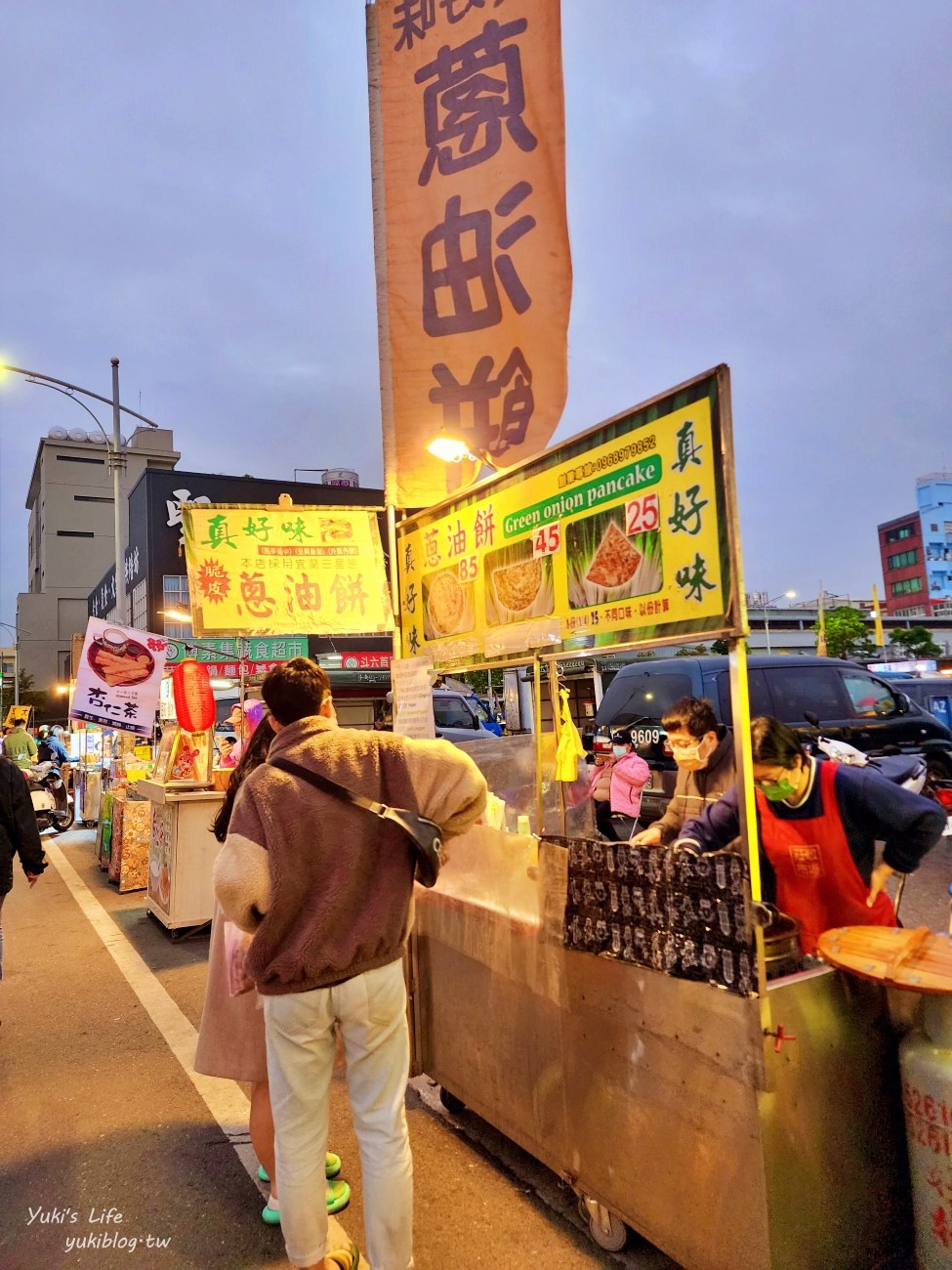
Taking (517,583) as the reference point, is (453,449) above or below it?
above

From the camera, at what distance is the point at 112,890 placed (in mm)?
9039

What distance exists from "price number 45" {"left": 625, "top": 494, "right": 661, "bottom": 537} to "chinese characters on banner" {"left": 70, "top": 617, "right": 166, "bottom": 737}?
345 inches

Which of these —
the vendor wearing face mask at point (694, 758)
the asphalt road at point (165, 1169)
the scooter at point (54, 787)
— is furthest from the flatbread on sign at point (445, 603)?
the scooter at point (54, 787)

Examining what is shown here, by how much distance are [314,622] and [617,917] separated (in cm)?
280

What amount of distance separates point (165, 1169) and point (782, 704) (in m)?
6.97

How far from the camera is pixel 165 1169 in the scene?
10.8ft

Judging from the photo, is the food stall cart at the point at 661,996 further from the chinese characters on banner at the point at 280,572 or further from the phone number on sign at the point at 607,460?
the chinese characters on banner at the point at 280,572

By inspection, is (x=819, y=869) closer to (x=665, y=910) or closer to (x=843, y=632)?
(x=665, y=910)

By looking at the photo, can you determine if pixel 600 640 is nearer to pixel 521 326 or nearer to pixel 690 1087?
pixel 690 1087

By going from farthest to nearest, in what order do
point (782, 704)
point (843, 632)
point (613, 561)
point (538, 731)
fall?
point (843, 632), point (782, 704), point (538, 731), point (613, 561)

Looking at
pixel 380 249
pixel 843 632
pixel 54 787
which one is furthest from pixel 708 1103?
pixel 843 632

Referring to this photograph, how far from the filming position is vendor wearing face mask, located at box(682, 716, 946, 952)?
111 inches

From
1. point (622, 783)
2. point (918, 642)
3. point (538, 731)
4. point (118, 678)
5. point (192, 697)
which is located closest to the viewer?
point (538, 731)

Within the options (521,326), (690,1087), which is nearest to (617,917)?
(690,1087)
